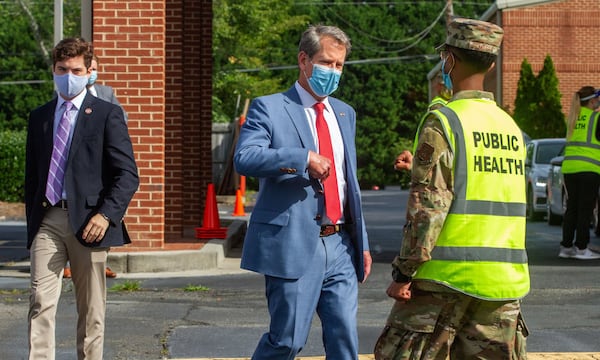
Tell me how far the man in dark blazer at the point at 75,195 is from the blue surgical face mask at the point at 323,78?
4.85 ft

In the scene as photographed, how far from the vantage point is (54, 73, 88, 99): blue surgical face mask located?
270 inches

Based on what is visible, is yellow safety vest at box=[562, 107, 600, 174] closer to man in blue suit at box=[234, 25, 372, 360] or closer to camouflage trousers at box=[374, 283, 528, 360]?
man in blue suit at box=[234, 25, 372, 360]

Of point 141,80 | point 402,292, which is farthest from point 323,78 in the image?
point 141,80

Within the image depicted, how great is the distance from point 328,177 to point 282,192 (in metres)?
0.24

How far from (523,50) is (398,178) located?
2262 centimetres

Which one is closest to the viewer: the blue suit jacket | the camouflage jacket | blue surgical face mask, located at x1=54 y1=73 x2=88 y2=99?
the camouflage jacket

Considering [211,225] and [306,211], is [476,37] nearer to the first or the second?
[306,211]

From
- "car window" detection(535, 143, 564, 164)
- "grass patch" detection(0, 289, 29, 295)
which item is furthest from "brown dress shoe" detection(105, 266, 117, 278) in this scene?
"car window" detection(535, 143, 564, 164)

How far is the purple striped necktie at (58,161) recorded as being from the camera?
22.3 feet

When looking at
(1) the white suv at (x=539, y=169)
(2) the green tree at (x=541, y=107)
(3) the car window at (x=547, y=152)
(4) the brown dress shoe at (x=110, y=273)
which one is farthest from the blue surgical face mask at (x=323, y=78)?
(2) the green tree at (x=541, y=107)

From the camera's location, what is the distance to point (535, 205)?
76.4ft

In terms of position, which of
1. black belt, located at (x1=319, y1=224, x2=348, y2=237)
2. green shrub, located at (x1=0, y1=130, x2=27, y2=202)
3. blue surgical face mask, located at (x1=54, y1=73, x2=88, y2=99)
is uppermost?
blue surgical face mask, located at (x1=54, y1=73, x2=88, y2=99)

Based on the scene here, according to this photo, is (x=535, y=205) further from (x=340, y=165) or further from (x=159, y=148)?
(x=340, y=165)

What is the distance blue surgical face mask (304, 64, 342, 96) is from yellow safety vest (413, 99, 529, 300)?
3.21ft
